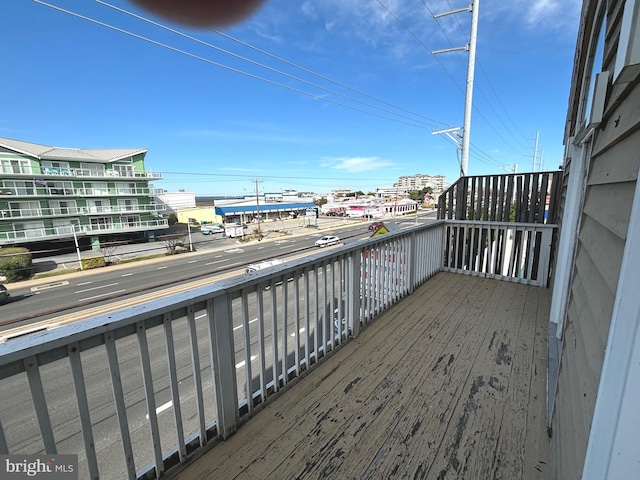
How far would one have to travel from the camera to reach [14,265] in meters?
16.2

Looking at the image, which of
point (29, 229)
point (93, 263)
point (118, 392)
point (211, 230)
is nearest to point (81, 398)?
point (118, 392)

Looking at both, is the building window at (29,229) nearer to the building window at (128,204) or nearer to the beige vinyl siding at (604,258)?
the building window at (128,204)

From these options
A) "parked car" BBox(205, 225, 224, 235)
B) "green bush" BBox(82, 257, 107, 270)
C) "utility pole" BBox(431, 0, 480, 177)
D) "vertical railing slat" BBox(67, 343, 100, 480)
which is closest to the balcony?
"vertical railing slat" BBox(67, 343, 100, 480)

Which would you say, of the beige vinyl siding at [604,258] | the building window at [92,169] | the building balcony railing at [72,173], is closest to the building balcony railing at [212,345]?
the beige vinyl siding at [604,258]

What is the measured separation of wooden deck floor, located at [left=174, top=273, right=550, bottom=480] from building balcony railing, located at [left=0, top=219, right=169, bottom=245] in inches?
1138

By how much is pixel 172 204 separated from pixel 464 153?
53.1 metres

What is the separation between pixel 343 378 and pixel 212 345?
1.08m

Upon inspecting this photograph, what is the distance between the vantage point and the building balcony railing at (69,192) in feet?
67.9

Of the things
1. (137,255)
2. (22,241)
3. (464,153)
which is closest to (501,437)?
(464,153)

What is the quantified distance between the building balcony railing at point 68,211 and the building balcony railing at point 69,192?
1116 millimetres

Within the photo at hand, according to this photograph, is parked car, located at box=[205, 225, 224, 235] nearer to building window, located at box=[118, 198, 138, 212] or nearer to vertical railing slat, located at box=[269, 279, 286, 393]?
building window, located at box=[118, 198, 138, 212]

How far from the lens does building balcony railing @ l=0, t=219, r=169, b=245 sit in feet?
68.4

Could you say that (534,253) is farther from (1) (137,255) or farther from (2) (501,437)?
(1) (137,255)

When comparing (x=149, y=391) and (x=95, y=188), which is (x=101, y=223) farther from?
(x=149, y=391)
